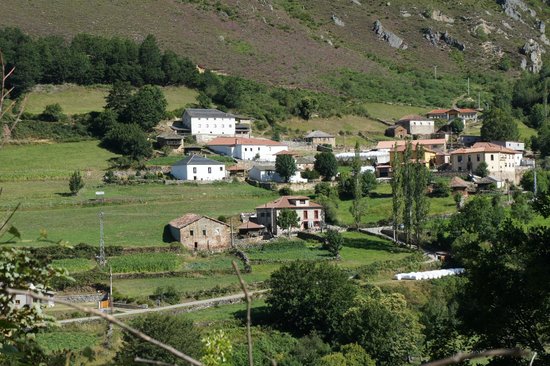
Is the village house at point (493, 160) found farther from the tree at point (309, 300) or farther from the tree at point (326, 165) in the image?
the tree at point (309, 300)

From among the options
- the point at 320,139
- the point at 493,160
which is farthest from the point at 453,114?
the point at 493,160

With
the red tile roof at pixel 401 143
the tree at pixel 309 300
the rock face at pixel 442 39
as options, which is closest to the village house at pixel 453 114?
the red tile roof at pixel 401 143

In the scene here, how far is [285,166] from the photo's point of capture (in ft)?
217

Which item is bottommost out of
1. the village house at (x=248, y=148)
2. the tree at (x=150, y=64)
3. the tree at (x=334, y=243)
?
the tree at (x=334, y=243)

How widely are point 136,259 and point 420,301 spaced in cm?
1519

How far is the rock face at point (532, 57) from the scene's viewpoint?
13612cm

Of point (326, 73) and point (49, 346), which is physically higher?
point (326, 73)

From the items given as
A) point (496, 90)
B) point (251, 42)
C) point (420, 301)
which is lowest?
point (420, 301)

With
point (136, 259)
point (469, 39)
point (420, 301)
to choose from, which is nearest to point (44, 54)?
point (136, 259)

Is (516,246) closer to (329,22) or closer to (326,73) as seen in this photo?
(326,73)

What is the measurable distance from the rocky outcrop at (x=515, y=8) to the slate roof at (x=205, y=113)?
92461 millimetres

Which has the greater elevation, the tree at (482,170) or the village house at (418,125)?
the village house at (418,125)

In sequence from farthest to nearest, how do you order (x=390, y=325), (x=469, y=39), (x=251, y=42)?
(x=469, y=39)
(x=251, y=42)
(x=390, y=325)

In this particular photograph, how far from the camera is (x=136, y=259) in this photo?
156ft
